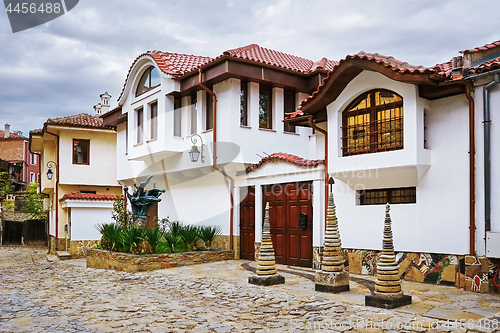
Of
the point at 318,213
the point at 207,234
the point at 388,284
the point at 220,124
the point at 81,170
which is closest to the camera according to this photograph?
the point at 388,284

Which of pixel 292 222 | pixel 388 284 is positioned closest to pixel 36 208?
pixel 292 222

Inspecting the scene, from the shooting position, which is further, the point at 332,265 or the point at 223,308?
the point at 332,265

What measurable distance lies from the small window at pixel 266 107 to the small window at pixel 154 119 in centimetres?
417

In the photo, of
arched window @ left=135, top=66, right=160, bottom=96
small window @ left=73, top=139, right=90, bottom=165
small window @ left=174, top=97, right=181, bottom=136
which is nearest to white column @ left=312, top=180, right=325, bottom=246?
small window @ left=174, top=97, right=181, bottom=136

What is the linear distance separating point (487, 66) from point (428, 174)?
242cm

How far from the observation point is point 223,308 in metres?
8.12

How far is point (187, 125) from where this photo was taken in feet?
54.0

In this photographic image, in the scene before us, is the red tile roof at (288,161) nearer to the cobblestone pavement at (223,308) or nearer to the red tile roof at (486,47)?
the cobblestone pavement at (223,308)

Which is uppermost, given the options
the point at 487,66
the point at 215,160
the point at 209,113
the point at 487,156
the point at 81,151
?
the point at 209,113

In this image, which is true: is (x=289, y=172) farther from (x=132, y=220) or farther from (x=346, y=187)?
(x=132, y=220)

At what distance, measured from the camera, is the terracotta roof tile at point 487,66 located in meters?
8.59

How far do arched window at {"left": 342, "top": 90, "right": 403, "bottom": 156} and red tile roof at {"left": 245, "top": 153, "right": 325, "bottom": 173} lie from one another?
133 centimetres

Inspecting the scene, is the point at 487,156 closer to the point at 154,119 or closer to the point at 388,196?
the point at 388,196

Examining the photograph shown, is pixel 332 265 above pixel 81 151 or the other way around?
the other way around
